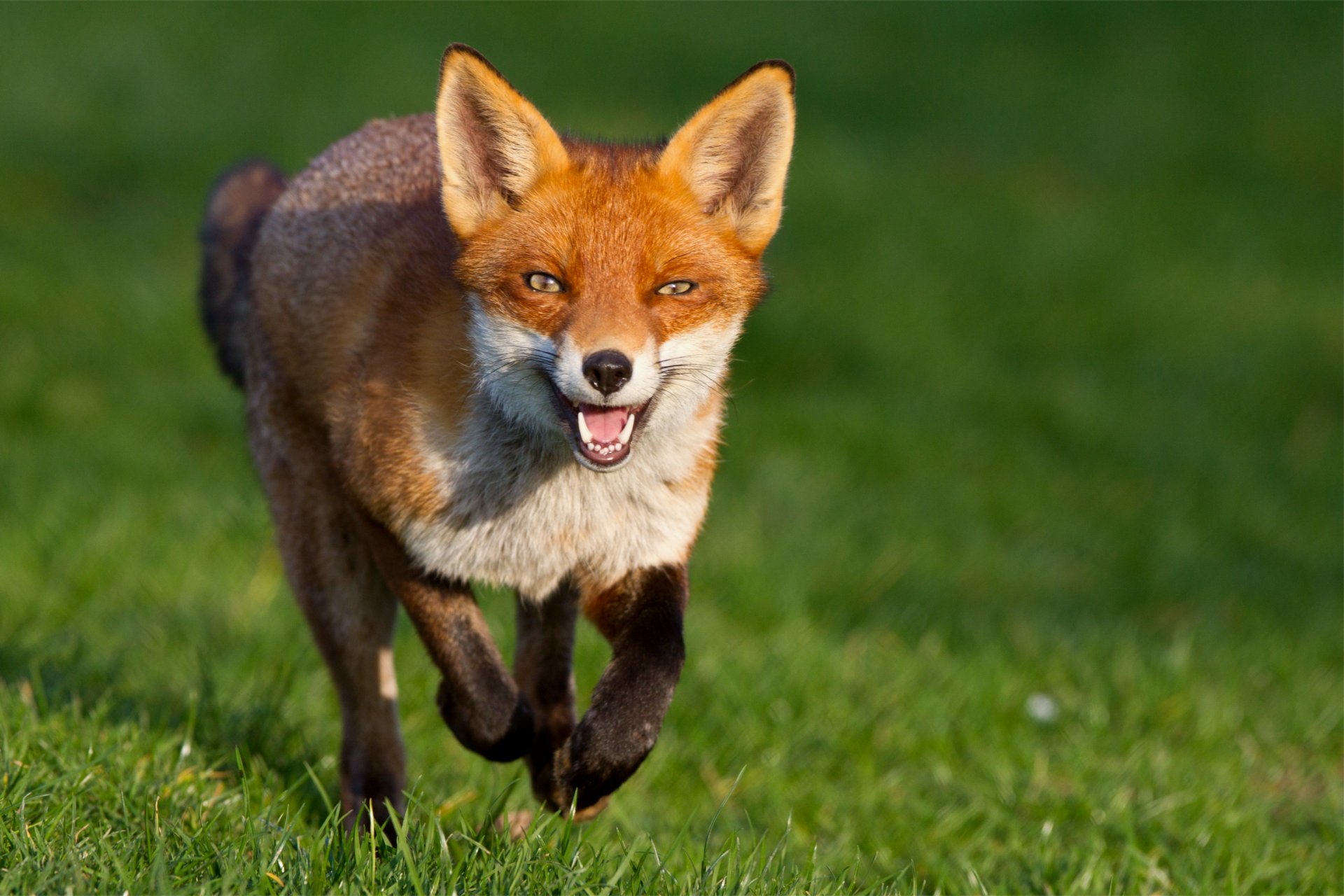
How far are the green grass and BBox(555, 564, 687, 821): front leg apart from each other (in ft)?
0.72

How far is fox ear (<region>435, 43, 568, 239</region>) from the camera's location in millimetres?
4020

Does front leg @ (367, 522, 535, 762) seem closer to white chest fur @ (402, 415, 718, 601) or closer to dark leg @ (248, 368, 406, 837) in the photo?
white chest fur @ (402, 415, 718, 601)

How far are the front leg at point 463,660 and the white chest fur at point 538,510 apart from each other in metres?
0.13

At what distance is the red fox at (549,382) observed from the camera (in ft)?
12.7

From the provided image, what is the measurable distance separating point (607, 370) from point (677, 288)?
17.5 inches

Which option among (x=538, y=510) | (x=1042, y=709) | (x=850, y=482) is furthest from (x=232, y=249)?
(x=850, y=482)

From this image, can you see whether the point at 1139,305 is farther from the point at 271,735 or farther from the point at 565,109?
the point at 271,735

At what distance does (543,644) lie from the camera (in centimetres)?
503

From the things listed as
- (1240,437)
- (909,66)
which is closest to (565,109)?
(909,66)

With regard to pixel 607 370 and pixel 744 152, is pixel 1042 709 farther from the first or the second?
pixel 607 370

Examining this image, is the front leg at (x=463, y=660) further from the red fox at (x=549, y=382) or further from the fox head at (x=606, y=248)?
the fox head at (x=606, y=248)

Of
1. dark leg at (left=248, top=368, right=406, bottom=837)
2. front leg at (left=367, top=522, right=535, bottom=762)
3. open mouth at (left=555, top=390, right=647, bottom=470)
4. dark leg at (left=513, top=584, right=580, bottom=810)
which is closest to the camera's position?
open mouth at (left=555, top=390, right=647, bottom=470)

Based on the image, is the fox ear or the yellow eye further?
the fox ear

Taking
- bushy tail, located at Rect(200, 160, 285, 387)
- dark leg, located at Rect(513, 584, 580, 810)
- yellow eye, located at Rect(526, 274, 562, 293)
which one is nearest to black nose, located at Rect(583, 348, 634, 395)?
yellow eye, located at Rect(526, 274, 562, 293)
